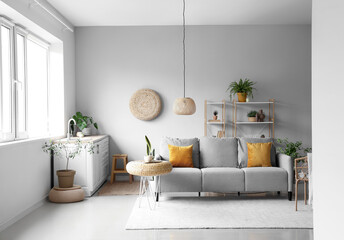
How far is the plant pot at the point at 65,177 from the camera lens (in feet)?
17.0

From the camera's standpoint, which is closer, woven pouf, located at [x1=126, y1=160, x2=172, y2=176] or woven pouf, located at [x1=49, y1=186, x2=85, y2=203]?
woven pouf, located at [x1=126, y1=160, x2=172, y2=176]

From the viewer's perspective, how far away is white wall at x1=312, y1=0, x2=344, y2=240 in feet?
5.00

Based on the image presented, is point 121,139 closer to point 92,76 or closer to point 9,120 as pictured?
point 92,76

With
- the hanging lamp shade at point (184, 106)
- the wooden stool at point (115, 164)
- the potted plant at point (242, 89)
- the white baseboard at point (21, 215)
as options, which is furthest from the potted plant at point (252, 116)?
the white baseboard at point (21, 215)

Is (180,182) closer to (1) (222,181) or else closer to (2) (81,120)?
(1) (222,181)

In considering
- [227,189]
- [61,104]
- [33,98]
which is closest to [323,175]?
[227,189]

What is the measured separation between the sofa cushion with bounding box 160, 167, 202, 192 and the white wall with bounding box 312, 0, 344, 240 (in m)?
3.37

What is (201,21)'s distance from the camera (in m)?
6.54

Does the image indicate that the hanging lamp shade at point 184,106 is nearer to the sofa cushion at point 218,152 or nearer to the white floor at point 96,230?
the sofa cushion at point 218,152

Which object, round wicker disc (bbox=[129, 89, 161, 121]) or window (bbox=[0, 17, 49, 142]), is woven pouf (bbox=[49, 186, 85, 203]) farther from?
round wicker disc (bbox=[129, 89, 161, 121])

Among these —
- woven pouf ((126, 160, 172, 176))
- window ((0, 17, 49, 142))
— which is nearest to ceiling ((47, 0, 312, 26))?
window ((0, 17, 49, 142))

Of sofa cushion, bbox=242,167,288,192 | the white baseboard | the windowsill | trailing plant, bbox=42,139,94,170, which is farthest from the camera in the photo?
trailing plant, bbox=42,139,94,170

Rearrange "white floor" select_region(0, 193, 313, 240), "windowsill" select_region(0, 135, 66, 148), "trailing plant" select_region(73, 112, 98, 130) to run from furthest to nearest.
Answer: "trailing plant" select_region(73, 112, 98, 130)
"windowsill" select_region(0, 135, 66, 148)
"white floor" select_region(0, 193, 313, 240)

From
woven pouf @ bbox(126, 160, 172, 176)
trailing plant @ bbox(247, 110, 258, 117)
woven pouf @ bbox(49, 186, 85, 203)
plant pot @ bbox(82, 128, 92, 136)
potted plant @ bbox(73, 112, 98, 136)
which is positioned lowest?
woven pouf @ bbox(49, 186, 85, 203)
